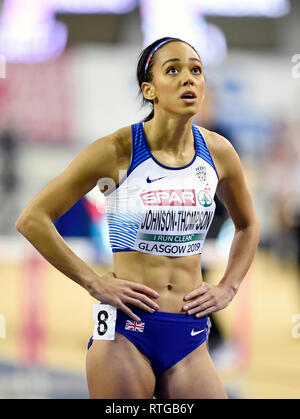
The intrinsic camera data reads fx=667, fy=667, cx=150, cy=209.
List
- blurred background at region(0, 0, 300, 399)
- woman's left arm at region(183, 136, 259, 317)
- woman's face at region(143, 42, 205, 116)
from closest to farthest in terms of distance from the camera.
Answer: woman's face at region(143, 42, 205, 116) < woman's left arm at region(183, 136, 259, 317) < blurred background at region(0, 0, 300, 399)

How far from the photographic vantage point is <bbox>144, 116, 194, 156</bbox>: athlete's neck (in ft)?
7.64

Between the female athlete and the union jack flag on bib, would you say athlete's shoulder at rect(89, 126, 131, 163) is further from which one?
the union jack flag on bib

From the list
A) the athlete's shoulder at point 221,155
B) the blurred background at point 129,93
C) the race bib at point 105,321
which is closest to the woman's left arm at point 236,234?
the athlete's shoulder at point 221,155

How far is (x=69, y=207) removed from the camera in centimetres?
226

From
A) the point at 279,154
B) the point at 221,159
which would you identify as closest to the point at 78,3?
the point at 279,154

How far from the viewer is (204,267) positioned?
4.71 m

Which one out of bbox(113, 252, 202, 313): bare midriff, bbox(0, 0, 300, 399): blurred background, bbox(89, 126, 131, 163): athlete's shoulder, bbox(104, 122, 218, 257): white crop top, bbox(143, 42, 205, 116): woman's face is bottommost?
bbox(113, 252, 202, 313): bare midriff

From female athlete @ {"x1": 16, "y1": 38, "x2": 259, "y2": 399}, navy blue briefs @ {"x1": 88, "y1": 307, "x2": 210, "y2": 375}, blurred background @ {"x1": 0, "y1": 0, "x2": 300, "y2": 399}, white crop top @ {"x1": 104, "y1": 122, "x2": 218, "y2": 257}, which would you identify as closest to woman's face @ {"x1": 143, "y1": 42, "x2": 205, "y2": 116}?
female athlete @ {"x1": 16, "y1": 38, "x2": 259, "y2": 399}

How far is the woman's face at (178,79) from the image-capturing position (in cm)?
223

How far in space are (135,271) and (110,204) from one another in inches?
9.8

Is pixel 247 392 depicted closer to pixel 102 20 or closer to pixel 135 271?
pixel 135 271

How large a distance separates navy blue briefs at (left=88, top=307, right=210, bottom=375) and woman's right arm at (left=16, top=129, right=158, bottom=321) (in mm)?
42

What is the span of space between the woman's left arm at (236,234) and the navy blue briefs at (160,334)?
0.07 meters
